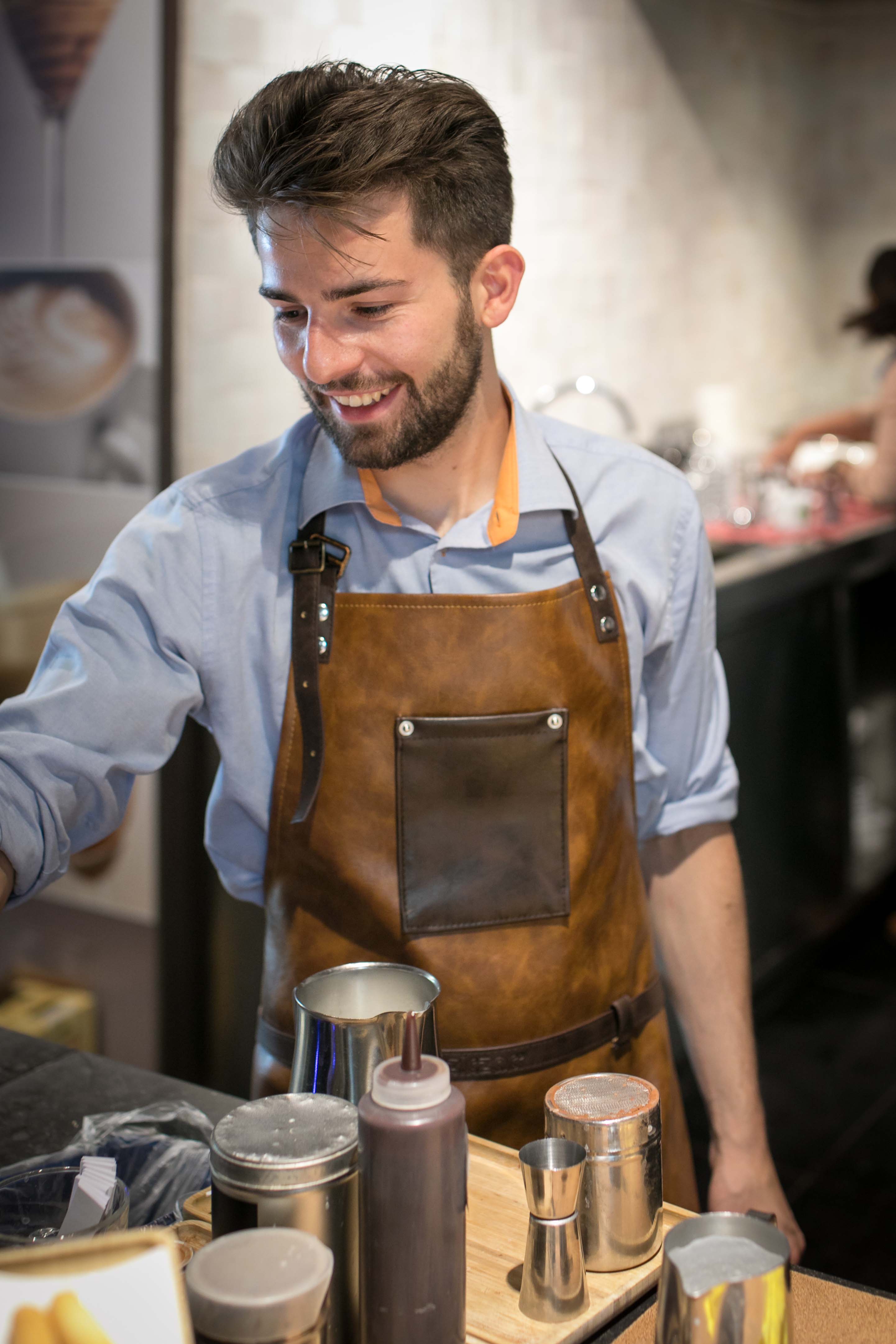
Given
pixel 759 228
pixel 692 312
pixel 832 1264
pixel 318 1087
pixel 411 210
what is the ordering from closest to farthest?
pixel 318 1087, pixel 411 210, pixel 832 1264, pixel 692 312, pixel 759 228

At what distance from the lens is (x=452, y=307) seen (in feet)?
4.23

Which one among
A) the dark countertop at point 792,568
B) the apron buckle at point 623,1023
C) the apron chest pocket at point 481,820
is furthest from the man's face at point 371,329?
the dark countertop at point 792,568

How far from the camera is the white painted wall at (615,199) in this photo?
230cm

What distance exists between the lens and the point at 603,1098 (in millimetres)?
961

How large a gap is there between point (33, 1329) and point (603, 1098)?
1.42ft

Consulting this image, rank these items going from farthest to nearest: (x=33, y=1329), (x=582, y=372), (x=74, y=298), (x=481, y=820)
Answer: (x=582, y=372) → (x=74, y=298) → (x=481, y=820) → (x=33, y=1329)

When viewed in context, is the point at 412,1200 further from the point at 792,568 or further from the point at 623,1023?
the point at 792,568

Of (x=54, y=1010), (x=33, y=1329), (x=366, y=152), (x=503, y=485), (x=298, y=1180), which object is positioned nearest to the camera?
(x=33, y=1329)

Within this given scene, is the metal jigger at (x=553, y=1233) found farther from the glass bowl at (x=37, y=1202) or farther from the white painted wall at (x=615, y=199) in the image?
the white painted wall at (x=615, y=199)

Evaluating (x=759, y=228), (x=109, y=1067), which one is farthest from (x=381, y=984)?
(x=759, y=228)

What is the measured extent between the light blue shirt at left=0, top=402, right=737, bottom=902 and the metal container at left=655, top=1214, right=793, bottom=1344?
24.2 inches

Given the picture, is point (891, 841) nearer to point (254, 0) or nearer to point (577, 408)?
point (577, 408)

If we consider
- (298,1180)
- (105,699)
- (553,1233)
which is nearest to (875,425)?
(105,699)

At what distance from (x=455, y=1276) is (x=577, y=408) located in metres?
2.99
